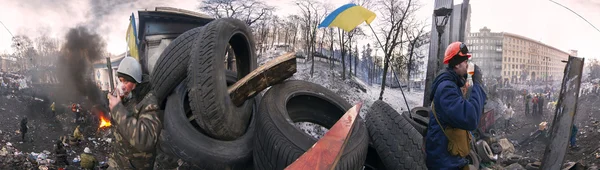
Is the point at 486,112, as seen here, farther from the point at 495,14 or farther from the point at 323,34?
the point at 323,34

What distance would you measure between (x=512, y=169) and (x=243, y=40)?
3.42 meters

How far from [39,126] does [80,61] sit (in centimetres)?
79

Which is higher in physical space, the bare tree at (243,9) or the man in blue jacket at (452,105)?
the bare tree at (243,9)

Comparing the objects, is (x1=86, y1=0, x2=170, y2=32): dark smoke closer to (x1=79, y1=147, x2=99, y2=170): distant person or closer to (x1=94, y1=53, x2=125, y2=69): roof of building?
(x1=94, y1=53, x2=125, y2=69): roof of building

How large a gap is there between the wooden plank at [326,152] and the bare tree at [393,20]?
2286 millimetres

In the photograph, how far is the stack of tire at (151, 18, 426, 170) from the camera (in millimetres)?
2293

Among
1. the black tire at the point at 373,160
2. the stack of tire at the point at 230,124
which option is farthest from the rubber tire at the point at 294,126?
the black tire at the point at 373,160

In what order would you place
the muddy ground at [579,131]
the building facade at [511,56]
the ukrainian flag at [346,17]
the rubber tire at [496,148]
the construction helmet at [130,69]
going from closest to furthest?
the construction helmet at [130,69]
the ukrainian flag at [346,17]
the muddy ground at [579,131]
the building facade at [511,56]
the rubber tire at [496,148]

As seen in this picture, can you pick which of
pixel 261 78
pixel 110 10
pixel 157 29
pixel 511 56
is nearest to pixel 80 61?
pixel 110 10

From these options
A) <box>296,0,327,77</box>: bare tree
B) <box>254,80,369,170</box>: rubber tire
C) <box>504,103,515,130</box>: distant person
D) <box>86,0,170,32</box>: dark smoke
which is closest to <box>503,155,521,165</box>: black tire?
<box>504,103,515,130</box>: distant person

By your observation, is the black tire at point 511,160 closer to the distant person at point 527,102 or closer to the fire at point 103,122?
the distant person at point 527,102

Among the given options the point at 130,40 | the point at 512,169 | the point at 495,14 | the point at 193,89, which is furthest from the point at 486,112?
the point at 130,40

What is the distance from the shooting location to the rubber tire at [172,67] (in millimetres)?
2740

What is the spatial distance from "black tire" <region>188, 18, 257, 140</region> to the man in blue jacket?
1486 mm
